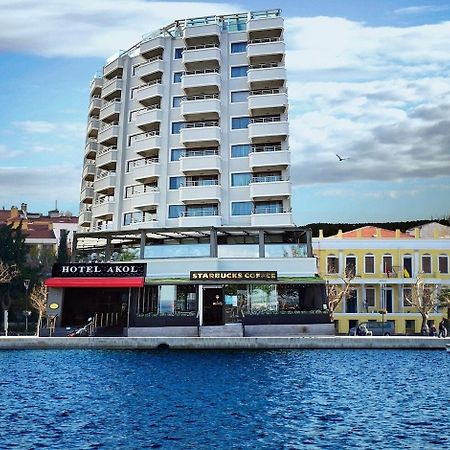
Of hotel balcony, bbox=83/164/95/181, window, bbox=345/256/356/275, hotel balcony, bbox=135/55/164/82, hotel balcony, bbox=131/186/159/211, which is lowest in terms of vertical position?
window, bbox=345/256/356/275

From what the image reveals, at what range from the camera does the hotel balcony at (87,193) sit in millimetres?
86938

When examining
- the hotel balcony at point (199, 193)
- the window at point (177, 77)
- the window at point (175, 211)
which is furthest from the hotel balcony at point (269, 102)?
the window at point (175, 211)

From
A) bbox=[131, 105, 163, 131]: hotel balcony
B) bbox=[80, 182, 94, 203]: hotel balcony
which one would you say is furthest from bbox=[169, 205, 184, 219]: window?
bbox=[80, 182, 94, 203]: hotel balcony

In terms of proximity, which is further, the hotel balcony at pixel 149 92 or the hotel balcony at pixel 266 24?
the hotel balcony at pixel 149 92

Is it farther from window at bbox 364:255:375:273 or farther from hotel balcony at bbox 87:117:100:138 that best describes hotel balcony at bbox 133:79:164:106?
window at bbox 364:255:375:273

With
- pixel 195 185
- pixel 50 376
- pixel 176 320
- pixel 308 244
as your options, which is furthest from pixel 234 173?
pixel 50 376

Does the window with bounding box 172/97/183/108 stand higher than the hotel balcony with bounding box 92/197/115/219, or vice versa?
the window with bounding box 172/97/183/108

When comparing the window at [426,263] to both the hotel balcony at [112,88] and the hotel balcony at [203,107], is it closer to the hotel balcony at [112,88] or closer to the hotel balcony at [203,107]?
the hotel balcony at [203,107]

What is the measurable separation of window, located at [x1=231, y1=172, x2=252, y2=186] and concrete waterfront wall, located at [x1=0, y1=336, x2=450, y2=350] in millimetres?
23154

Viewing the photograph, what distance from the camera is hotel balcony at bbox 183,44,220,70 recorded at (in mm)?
73562

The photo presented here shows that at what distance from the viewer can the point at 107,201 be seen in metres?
79.4

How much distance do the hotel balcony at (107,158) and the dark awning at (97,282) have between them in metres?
18.6

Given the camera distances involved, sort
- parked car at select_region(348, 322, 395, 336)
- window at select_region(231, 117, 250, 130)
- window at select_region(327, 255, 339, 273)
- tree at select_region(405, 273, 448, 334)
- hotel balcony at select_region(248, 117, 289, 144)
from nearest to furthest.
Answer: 1. parked car at select_region(348, 322, 395, 336)
2. tree at select_region(405, 273, 448, 334)
3. hotel balcony at select_region(248, 117, 289, 144)
4. window at select_region(231, 117, 250, 130)
5. window at select_region(327, 255, 339, 273)

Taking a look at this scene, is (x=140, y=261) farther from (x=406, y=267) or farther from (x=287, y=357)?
(x=406, y=267)
